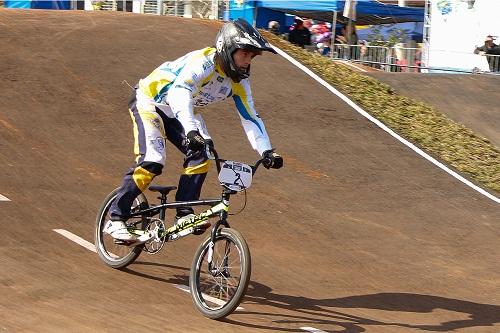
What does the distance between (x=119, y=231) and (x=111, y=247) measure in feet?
1.92

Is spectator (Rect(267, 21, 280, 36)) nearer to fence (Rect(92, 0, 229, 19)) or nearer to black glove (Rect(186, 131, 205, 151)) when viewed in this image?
fence (Rect(92, 0, 229, 19))

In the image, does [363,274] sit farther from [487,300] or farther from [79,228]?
[79,228]

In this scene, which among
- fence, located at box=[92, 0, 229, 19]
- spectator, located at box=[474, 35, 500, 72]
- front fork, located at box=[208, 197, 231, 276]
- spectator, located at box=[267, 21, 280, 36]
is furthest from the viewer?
fence, located at box=[92, 0, 229, 19]

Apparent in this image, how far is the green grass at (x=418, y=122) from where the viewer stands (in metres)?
13.8

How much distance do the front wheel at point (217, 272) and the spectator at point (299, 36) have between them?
47.0ft

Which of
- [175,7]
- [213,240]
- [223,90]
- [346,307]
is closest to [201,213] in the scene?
[213,240]

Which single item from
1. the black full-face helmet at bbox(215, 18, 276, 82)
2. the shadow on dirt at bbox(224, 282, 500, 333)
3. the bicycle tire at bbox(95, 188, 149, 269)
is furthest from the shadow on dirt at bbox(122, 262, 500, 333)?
the black full-face helmet at bbox(215, 18, 276, 82)

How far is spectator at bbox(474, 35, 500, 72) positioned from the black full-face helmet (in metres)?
14.0

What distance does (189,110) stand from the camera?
6.84m

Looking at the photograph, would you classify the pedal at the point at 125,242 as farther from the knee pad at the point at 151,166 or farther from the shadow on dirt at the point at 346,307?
the knee pad at the point at 151,166

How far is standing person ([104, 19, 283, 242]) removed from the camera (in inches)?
270

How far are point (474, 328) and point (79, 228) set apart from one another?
4152 millimetres

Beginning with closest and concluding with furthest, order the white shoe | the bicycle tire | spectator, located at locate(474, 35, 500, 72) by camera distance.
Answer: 1. the white shoe
2. the bicycle tire
3. spectator, located at locate(474, 35, 500, 72)

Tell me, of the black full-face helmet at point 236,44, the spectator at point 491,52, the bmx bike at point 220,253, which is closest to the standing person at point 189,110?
the black full-face helmet at point 236,44
